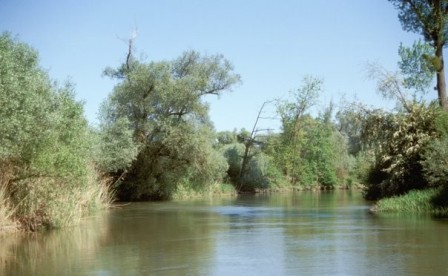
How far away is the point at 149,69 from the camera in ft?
142

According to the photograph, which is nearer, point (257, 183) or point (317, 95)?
point (257, 183)

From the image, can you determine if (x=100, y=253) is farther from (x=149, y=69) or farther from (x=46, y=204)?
(x=149, y=69)

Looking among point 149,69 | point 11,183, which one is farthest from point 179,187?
point 11,183

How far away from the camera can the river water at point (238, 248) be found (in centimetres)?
1260

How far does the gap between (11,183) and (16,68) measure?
443 cm

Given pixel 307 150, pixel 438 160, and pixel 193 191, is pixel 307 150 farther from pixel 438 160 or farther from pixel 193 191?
pixel 438 160

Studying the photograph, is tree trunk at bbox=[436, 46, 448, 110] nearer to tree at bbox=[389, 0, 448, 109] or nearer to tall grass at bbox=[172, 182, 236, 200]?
tree at bbox=[389, 0, 448, 109]

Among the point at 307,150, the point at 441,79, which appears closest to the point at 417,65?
the point at 441,79

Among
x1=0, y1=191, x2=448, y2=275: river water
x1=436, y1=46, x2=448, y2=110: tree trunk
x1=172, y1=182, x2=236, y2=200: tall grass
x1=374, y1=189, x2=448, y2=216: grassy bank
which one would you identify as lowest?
x1=0, y1=191, x2=448, y2=275: river water

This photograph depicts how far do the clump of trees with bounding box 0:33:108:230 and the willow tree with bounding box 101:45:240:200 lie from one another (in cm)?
1838

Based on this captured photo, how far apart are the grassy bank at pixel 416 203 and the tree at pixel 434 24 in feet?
23.5

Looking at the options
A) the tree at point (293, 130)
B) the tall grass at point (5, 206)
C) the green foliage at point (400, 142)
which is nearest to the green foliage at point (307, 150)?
the tree at point (293, 130)

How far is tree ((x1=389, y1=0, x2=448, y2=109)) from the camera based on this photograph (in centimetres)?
3291

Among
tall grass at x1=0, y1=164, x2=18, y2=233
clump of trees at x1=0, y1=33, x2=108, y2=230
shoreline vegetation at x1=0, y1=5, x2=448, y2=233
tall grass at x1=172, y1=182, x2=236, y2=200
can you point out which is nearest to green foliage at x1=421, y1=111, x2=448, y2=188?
shoreline vegetation at x1=0, y1=5, x2=448, y2=233
